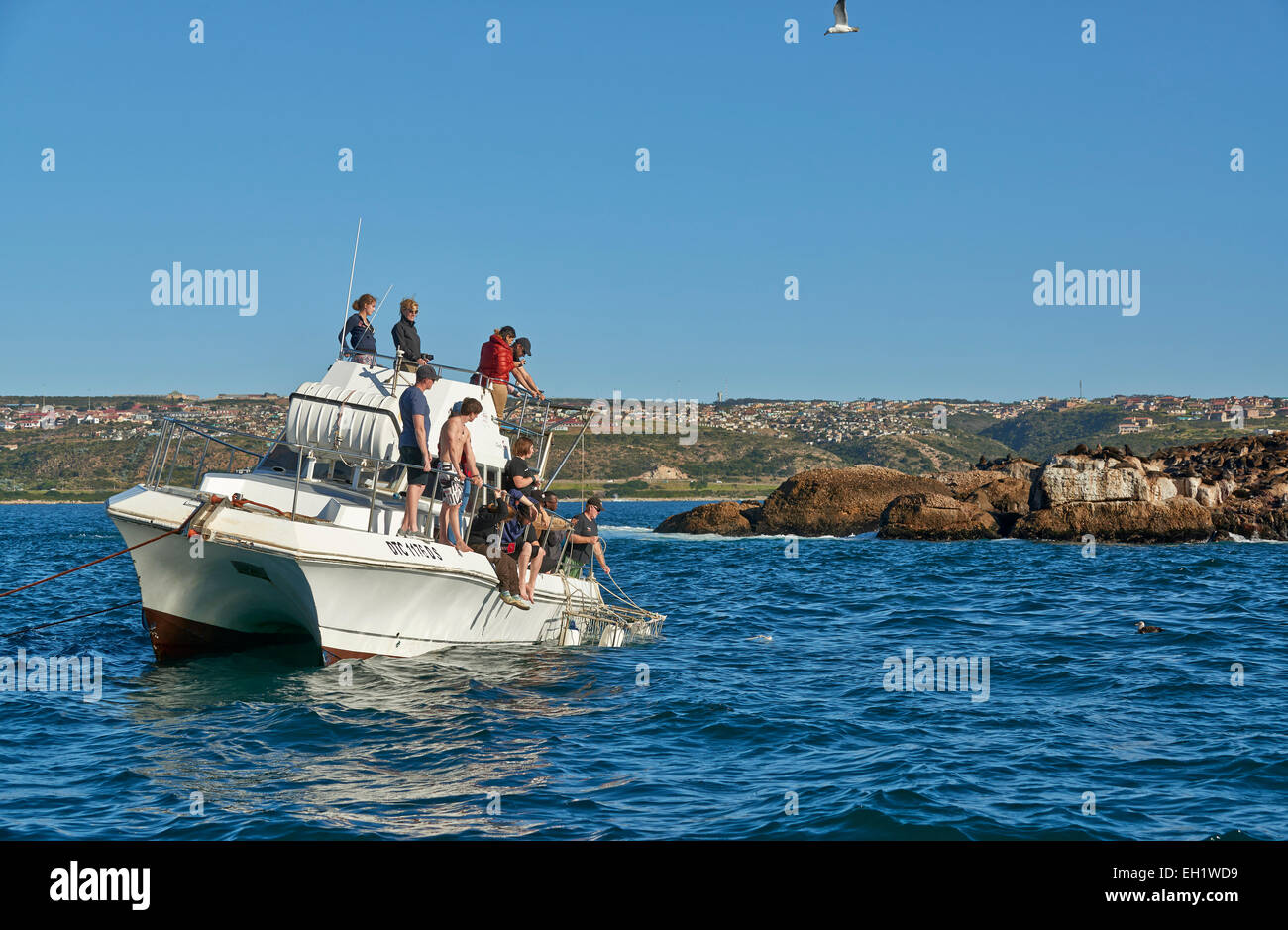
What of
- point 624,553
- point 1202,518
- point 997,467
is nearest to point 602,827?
point 624,553

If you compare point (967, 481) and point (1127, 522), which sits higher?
point (967, 481)

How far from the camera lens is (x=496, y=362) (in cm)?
1652

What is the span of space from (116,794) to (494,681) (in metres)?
5.17

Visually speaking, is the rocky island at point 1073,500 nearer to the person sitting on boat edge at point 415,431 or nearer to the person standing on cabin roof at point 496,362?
the person standing on cabin roof at point 496,362

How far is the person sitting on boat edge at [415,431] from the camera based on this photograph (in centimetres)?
1305

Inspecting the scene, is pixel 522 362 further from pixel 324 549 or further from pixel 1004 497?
pixel 1004 497

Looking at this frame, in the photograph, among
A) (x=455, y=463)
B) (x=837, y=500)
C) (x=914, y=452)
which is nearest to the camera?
(x=455, y=463)

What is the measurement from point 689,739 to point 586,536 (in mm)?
6729

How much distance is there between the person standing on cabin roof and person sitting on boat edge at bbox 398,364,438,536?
3028 mm

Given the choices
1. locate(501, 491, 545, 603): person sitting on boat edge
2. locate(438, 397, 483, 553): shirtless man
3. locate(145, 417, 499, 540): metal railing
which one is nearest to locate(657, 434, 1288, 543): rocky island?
locate(501, 491, 545, 603): person sitting on boat edge

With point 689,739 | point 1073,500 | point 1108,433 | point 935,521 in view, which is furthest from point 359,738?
point 1108,433

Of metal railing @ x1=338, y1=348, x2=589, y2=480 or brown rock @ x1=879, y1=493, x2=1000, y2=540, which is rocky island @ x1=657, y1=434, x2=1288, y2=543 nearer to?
brown rock @ x1=879, y1=493, x2=1000, y2=540
